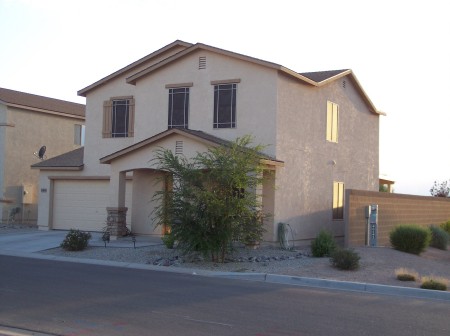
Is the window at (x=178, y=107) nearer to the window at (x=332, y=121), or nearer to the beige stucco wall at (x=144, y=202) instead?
the beige stucco wall at (x=144, y=202)

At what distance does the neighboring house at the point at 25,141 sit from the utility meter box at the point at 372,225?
16.4 meters

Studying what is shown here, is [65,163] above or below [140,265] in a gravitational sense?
above

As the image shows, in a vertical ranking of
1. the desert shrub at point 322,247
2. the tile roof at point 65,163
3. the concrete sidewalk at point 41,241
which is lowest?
the concrete sidewalk at point 41,241

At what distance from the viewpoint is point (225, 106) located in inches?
914

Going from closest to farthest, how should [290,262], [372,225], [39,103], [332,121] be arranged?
[290,262], [372,225], [332,121], [39,103]

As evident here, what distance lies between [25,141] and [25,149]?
407 mm

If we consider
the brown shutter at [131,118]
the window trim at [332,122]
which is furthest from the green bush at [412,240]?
the brown shutter at [131,118]

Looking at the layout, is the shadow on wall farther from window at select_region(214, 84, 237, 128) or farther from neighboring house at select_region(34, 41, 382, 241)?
window at select_region(214, 84, 237, 128)

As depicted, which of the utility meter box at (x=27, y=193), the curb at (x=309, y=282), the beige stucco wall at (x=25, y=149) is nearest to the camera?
the curb at (x=309, y=282)

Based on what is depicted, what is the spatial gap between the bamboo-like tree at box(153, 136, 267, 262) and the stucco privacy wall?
663cm

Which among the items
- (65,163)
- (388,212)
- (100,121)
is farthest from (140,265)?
(388,212)

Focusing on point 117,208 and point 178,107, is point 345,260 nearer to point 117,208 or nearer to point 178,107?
point 117,208

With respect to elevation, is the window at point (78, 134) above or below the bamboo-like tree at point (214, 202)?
above

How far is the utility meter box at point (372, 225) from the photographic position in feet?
79.8
